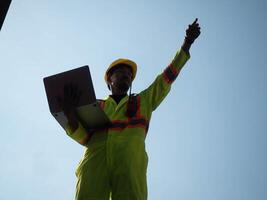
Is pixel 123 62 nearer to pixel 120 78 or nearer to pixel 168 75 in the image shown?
pixel 120 78

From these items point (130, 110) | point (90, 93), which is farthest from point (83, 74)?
point (130, 110)

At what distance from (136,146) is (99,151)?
17.8 inches

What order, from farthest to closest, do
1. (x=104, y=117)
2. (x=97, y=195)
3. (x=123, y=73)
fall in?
(x=123, y=73) → (x=104, y=117) → (x=97, y=195)

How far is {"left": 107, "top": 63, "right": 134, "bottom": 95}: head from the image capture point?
494 centimetres

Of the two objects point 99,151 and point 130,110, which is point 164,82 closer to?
point 130,110

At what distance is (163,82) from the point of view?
4.58 meters

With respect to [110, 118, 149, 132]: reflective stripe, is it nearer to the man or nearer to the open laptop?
the man

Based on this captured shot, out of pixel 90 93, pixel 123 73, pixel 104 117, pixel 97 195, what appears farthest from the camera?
pixel 123 73

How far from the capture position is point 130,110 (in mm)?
4203

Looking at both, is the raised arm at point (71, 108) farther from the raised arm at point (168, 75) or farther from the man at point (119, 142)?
the raised arm at point (168, 75)

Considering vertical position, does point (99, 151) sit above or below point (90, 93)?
below

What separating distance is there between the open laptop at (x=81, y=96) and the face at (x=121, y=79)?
1.03 meters

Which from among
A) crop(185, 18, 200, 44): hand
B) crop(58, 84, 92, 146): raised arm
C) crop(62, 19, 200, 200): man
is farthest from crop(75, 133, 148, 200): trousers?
crop(185, 18, 200, 44): hand

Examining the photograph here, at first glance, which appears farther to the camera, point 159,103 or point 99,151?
point 159,103
